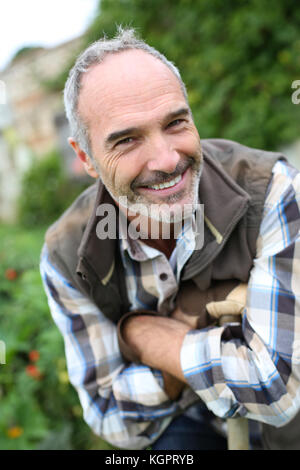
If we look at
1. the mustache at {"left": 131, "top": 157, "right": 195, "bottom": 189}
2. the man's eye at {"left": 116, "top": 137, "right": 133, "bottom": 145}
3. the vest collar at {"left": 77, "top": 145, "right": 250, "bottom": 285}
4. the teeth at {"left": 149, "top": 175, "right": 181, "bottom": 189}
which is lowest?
the vest collar at {"left": 77, "top": 145, "right": 250, "bottom": 285}

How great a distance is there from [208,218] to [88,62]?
0.82m

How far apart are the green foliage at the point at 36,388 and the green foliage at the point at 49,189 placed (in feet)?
21.4

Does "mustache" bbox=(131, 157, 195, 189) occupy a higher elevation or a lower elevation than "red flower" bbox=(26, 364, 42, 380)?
higher

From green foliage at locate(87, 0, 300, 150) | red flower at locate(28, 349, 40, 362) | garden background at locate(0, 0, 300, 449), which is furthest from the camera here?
green foliage at locate(87, 0, 300, 150)

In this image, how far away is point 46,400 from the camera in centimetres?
288

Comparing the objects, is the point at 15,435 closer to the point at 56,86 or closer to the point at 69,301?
the point at 69,301

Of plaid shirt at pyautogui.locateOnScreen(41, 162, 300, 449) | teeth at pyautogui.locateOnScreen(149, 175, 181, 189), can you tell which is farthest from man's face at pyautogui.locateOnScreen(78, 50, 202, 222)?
plaid shirt at pyautogui.locateOnScreen(41, 162, 300, 449)

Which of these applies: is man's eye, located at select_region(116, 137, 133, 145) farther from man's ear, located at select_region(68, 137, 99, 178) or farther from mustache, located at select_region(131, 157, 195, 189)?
man's ear, located at select_region(68, 137, 99, 178)

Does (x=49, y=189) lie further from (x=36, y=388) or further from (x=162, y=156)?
(x=162, y=156)

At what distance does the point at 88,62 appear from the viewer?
1545 mm

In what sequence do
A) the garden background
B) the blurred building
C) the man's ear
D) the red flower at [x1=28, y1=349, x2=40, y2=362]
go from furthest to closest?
1. the blurred building
2. the red flower at [x1=28, y1=349, x2=40, y2=362]
3. the garden background
4. the man's ear

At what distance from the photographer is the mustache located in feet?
4.87

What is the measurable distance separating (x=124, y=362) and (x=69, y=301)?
39 centimetres

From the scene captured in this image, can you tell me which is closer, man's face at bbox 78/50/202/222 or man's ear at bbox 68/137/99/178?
man's face at bbox 78/50/202/222
